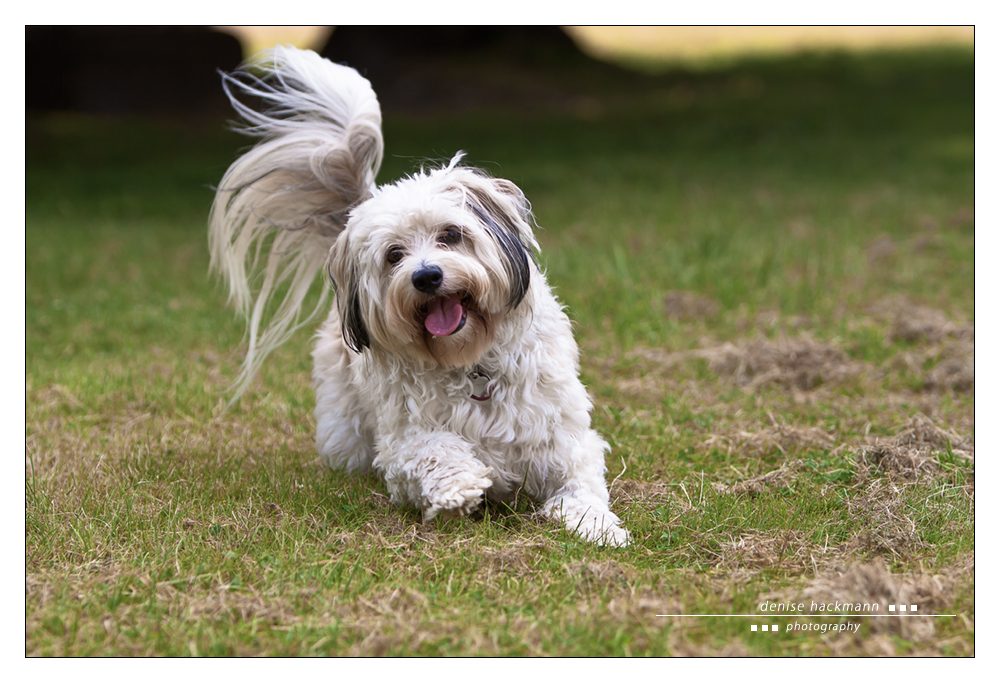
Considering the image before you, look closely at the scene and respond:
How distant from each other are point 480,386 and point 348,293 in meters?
0.61

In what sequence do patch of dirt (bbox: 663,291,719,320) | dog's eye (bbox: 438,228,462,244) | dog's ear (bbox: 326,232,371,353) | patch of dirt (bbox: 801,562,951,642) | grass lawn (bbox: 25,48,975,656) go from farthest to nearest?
1. patch of dirt (bbox: 663,291,719,320)
2. dog's ear (bbox: 326,232,371,353)
3. dog's eye (bbox: 438,228,462,244)
4. grass lawn (bbox: 25,48,975,656)
5. patch of dirt (bbox: 801,562,951,642)

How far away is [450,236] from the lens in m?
3.56

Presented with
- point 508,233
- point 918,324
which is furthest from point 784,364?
point 508,233

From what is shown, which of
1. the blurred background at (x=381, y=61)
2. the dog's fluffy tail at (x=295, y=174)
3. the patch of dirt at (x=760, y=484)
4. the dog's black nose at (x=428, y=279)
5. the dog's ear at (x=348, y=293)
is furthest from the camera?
the blurred background at (x=381, y=61)

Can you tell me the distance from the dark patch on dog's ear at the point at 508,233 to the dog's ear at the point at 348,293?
1.66ft

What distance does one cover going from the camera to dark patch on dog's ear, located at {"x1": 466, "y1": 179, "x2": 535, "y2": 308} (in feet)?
11.9

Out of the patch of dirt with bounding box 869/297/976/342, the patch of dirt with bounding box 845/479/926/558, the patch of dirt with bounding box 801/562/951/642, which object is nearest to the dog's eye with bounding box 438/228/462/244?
the patch of dirt with bounding box 801/562/951/642

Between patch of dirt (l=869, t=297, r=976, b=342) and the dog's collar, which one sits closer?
the dog's collar

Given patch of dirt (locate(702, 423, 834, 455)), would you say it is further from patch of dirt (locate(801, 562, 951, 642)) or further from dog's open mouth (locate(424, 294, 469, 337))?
dog's open mouth (locate(424, 294, 469, 337))

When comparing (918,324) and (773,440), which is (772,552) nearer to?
(773,440)

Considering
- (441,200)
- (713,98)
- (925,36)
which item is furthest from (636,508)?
(925,36)

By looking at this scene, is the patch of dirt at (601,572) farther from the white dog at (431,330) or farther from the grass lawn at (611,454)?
the white dog at (431,330)

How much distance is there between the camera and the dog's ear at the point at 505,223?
11.9 feet

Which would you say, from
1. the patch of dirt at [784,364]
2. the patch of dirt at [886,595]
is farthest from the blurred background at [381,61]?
the patch of dirt at [886,595]
